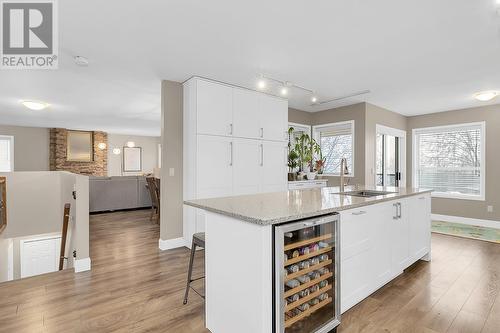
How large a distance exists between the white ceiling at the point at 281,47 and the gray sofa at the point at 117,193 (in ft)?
7.59

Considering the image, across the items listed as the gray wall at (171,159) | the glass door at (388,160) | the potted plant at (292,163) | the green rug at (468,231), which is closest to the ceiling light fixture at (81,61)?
the gray wall at (171,159)

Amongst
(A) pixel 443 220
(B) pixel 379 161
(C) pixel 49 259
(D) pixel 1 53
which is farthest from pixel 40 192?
(A) pixel 443 220

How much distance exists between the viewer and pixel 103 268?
3010 mm

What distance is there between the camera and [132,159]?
10.7 metres

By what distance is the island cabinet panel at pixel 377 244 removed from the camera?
1976mm

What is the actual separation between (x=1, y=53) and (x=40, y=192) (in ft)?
12.5

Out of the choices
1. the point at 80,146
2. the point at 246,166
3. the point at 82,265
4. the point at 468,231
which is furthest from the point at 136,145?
the point at 468,231

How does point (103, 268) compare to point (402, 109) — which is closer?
point (103, 268)

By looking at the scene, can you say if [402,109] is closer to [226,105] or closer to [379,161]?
[379,161]

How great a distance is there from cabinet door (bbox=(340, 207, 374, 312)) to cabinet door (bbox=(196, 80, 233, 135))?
2.37 m

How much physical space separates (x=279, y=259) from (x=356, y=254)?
928 millimetres

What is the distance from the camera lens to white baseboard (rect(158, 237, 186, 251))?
3680mm

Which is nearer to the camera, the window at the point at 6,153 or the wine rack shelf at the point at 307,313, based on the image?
the wine rack shelf at the point at 307,313

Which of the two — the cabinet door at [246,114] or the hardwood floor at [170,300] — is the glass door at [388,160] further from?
the cabinet door at [246,114]
